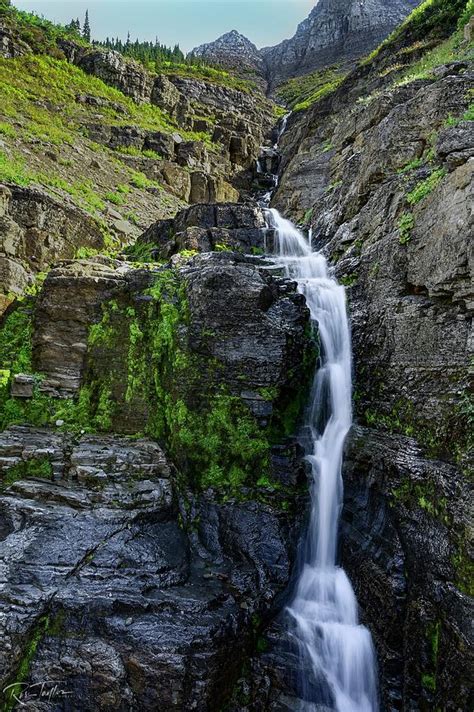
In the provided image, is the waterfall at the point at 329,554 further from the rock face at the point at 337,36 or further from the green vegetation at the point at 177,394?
the rock face at the point at 337,36

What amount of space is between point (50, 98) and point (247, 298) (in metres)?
23.5

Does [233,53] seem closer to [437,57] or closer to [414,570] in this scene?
[437,57]

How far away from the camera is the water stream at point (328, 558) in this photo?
590 cm

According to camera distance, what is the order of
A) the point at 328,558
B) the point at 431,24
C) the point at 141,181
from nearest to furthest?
the point at 328,558, the point at 431,24, the point at 141,181

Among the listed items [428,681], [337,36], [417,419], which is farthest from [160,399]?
[337,36]

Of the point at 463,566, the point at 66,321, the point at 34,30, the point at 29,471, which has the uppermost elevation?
the point at 34,30

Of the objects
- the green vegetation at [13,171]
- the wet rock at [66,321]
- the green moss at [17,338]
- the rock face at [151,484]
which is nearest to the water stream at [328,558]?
the rock face at [151,484]

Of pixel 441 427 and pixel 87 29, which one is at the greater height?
pixel 87 29

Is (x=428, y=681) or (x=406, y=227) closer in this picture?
(x=428, y=681)

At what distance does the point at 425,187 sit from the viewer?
25.1ft

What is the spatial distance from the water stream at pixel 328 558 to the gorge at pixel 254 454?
0.11 ft

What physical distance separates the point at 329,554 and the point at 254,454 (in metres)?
2.18

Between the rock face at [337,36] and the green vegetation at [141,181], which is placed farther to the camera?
the rock face at [337,36]

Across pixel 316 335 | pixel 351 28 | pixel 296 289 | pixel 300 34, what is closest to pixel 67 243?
pixel 296 289
